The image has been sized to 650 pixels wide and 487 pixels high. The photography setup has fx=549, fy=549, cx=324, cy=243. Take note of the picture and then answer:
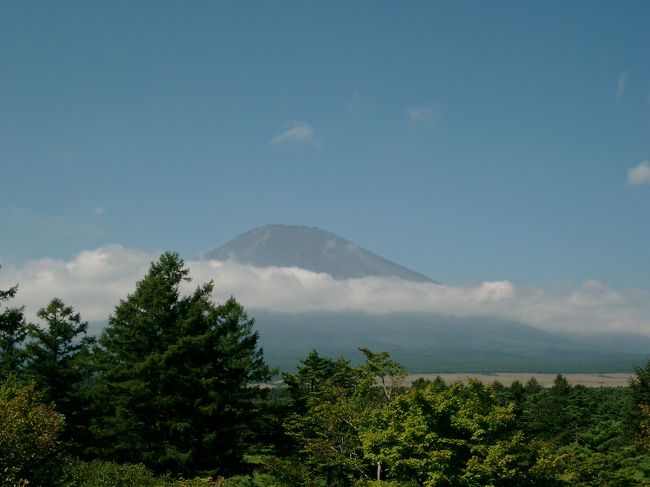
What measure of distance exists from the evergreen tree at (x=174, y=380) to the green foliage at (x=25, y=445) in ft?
31.1

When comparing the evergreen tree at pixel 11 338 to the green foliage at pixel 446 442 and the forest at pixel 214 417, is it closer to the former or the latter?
the forest at pixel 214 417

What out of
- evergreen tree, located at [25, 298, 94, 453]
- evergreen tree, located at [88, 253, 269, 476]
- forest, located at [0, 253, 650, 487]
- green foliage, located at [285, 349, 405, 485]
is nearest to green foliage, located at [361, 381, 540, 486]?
forest, located at [0, 253, 650, 487]

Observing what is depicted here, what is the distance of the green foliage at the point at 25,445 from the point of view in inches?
555

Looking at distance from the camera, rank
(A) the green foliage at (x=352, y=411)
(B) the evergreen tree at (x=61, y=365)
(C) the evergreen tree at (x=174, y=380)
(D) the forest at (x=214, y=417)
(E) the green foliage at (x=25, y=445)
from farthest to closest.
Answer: (B) the evergreen tree at (x=61, y=365), (C) the evergreen tree at (x=174, y=380), (A) the green foliage at (x=352, y=411), (D) the forest at (x=214, y=417), (E) the green foliage at (x=25, y=445)

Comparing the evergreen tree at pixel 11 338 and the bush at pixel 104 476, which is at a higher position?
the evergreen tree at pixel 11 338

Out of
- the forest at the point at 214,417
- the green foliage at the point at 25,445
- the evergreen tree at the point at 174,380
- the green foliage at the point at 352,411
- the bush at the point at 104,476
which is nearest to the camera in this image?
the green foliage at the point at 25,445

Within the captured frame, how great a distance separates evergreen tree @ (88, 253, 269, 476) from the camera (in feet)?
86.0

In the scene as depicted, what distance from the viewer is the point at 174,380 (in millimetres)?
26609

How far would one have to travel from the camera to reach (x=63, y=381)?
103ft

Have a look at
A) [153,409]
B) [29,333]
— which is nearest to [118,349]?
[153,409]

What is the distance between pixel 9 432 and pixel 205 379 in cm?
1312

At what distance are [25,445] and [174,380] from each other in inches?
470

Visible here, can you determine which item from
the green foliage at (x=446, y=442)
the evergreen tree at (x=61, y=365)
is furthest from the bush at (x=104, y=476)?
the evergreen tree at (x=61, y=365)

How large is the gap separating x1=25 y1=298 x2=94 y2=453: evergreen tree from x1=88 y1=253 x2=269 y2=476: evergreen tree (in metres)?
1.77
